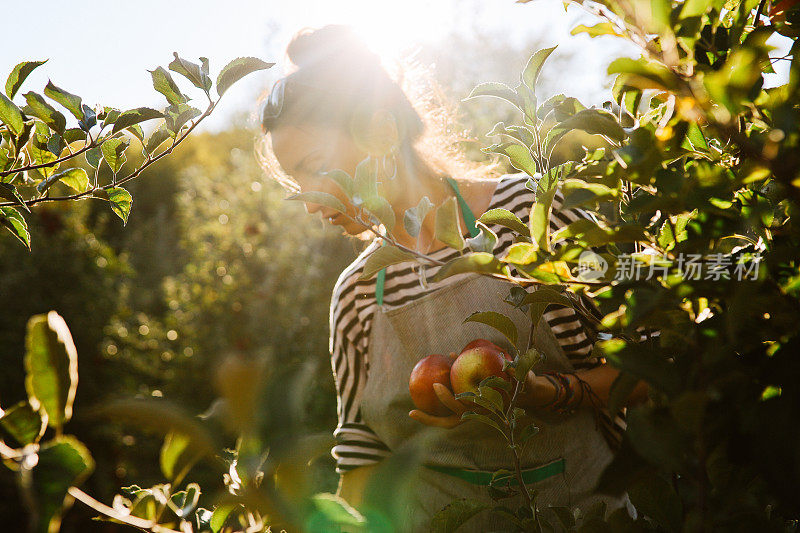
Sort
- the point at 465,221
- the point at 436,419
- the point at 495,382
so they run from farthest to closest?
the point at 465,221
the point at 436,419
the point at 495,382

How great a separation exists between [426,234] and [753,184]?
1.22 m

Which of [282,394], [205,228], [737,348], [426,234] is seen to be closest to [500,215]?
[737,348]

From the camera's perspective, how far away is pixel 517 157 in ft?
2.29

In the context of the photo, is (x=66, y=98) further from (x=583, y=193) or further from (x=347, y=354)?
(x=347, y=354)

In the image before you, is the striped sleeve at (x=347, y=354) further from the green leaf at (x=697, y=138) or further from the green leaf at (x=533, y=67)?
the green leaf at (x=697, y=138)

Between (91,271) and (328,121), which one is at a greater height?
(328,121)

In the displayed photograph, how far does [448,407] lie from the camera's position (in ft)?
4.03

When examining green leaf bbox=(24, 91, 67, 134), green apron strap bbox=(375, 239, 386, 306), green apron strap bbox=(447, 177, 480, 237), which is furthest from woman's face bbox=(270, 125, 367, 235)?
green leaf bbox=(24, 91, 67, 134)

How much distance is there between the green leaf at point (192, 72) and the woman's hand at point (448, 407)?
2.09 feet

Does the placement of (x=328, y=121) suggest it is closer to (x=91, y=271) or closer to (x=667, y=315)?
(x=667, y=315)

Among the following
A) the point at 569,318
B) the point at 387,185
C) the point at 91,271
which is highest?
the point at 387,185

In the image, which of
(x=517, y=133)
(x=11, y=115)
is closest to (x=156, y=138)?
(x=11, y=115)

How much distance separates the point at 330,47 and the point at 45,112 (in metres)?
1.26

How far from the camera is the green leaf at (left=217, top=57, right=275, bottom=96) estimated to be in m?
0.77
